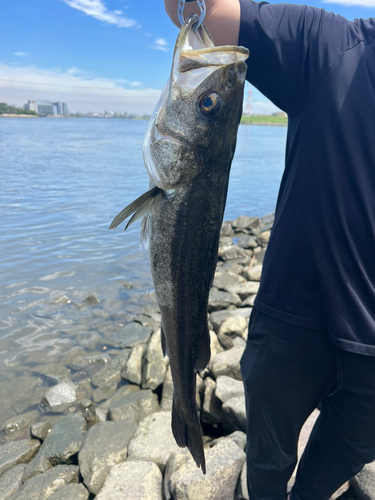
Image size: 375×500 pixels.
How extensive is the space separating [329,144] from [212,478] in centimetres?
251

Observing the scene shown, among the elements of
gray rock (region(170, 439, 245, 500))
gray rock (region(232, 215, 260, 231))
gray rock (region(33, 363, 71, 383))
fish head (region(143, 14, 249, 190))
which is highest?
fish head (region(143, 14, 249, 190))

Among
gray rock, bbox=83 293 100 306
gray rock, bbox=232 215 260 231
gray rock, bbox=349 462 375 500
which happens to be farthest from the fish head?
gray rock, bbox=232 215 260 231

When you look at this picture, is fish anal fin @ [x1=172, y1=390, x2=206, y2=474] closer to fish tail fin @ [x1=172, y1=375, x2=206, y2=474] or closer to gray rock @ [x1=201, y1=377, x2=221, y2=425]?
fish tail fin @ [x1=172, y1=375, x2=206, y2=474]

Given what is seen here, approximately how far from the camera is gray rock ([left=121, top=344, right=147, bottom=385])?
490 cm

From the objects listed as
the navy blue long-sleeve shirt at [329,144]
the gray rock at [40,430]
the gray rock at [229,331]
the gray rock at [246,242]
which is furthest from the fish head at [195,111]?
the gray rock at [246,242]

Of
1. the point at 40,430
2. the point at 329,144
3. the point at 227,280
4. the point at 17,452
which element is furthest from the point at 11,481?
the point at 227,280

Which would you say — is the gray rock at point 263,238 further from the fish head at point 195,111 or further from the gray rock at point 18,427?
the fish head at point 195,111

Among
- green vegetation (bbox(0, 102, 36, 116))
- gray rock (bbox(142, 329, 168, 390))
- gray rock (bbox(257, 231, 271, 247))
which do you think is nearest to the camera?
gray rock (bbox(142, 329, 168, 390))

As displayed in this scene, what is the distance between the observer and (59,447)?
3.74m

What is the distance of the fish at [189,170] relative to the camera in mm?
1499

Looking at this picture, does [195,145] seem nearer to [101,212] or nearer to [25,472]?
[25,472]

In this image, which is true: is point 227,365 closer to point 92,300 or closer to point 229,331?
point 229,331

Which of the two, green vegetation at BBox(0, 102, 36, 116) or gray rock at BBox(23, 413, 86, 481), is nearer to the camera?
gray rock at BBox(23, 413, 86, 481)

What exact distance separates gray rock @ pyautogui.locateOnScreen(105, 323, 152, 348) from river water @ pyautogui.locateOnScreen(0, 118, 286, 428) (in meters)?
0.29
